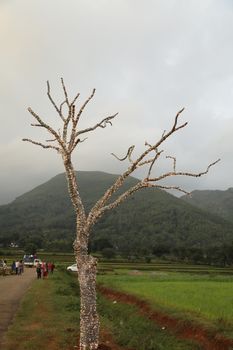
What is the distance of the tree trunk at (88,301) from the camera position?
573 inches

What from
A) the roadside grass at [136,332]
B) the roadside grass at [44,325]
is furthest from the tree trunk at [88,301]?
the roadside grass at [136,332]

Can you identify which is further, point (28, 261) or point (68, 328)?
point (28, 261)

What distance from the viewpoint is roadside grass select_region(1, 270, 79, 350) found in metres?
17.0

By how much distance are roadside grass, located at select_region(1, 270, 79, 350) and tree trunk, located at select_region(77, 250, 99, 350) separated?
6.70 ft

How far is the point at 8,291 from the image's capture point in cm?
3644

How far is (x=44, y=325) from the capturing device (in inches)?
826

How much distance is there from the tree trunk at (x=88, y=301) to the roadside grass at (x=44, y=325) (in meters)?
2.04

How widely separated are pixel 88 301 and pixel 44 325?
24.3 feet

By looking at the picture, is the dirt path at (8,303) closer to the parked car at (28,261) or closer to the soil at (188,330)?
the soil at (188,330)

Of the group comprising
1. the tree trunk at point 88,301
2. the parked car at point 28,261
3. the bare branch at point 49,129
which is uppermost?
the bare branch at point 49,129

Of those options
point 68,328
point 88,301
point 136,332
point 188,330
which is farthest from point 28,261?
point 88,301

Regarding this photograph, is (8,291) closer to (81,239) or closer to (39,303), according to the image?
(39,303)

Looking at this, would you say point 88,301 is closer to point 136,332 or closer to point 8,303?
point 136,332

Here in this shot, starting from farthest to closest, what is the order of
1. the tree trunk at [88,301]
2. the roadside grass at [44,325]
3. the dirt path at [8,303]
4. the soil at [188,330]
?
the dirt path at [8,303] < the soil at [188,330] < the roadside grass at [44,325] < the tree trunk at [88,301]
